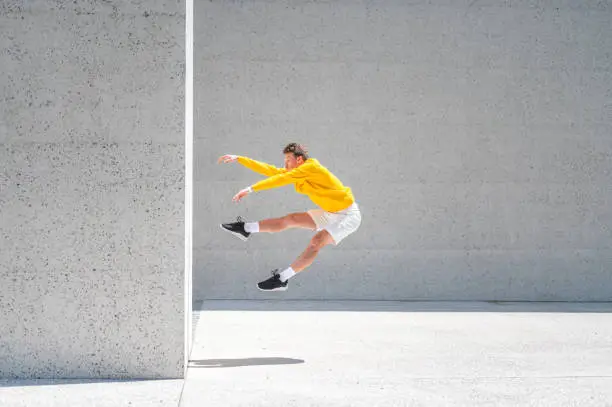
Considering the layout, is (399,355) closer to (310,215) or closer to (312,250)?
(312,250)

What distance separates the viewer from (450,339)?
25.1 feet

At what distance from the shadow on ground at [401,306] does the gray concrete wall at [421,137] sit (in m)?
0.25

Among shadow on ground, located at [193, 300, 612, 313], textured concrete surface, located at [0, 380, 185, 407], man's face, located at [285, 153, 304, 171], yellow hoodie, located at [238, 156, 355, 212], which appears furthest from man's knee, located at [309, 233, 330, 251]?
textured concrete surface, located at [0, 380, 185, 407]

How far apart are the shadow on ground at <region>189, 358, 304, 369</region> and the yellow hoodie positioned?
1476mm

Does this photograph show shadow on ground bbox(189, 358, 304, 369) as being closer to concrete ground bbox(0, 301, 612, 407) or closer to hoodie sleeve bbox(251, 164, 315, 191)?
concrete ground bbox(0, 301, 612, 407)

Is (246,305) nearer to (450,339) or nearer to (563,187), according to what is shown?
(450,339)

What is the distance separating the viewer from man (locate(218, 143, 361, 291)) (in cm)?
757

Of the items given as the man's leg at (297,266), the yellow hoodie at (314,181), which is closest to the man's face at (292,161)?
the yellow hoodie at (314,181)

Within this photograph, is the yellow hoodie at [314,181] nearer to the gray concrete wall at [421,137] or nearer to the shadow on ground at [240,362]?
the shadow on ground at [240,362]

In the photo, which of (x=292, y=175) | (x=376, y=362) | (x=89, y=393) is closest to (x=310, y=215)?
(x=292, y=175)

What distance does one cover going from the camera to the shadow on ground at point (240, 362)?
6.27 m

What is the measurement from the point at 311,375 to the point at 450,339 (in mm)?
2141

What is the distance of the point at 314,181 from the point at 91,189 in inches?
97.3

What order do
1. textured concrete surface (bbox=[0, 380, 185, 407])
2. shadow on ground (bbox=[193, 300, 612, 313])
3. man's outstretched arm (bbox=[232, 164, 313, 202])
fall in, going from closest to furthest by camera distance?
textured concrete surface (bbox=[0, 380, 185, 407]) < man's outstretched arm (bbox=[232, 164, 313, 202]) < shadow on ground (bbox=[193, 300, 612, 313])
